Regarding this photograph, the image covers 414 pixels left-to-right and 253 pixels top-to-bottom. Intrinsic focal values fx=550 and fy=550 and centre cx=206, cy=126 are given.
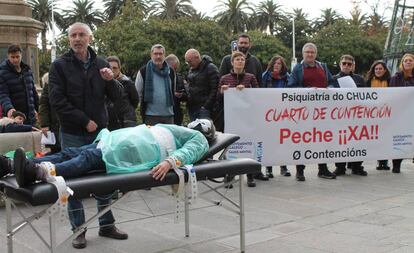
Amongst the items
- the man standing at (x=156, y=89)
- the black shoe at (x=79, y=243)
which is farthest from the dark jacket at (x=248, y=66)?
the black shoe at (x=79, y=243)

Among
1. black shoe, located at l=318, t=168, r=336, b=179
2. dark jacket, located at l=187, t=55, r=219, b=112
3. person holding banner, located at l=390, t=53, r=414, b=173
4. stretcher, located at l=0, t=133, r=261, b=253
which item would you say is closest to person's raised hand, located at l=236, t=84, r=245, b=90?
dark jacket, located at l=187, t=55, r=219, b=112

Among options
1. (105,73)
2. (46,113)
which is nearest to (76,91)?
(105,73)

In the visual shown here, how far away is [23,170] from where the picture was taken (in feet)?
11.3

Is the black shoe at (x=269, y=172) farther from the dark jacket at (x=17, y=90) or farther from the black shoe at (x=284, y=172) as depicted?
the dark jacket at (x=17, y=90)

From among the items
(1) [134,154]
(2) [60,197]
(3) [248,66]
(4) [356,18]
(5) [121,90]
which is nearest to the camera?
(2) [60,197]

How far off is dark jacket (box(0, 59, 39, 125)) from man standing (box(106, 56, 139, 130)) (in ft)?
3.91

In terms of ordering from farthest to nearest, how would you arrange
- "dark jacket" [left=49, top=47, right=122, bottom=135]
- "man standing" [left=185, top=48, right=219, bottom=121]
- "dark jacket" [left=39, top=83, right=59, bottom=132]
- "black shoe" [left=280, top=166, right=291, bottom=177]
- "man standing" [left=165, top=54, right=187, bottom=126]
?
"black shoe" [left=280, top=166, right=291, bottom=177]
"man standing" [left=165, top=54, right=187, bottom=126]
"man standing" [left=185, top=48, right=219, bottom=121]
"dark jacket" [left=39, top=83, right=59, bottom=132]
"dark jacket" [left=49, top=47, right=122, bottom=135]

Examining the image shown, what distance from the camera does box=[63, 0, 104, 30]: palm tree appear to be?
224ft

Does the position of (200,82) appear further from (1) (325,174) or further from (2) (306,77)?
(1) (325,174)

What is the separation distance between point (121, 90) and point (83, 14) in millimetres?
65513

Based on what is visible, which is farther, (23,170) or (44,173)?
(44,173)

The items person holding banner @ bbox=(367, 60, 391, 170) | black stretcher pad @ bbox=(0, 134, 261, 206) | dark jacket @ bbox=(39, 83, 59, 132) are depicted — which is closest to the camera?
black stretcher pad @ bbox=(0, 134, 261, 206)

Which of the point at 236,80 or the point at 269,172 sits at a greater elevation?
the point at 236,80

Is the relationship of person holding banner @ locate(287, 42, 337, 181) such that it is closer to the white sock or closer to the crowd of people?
the crowd of people
